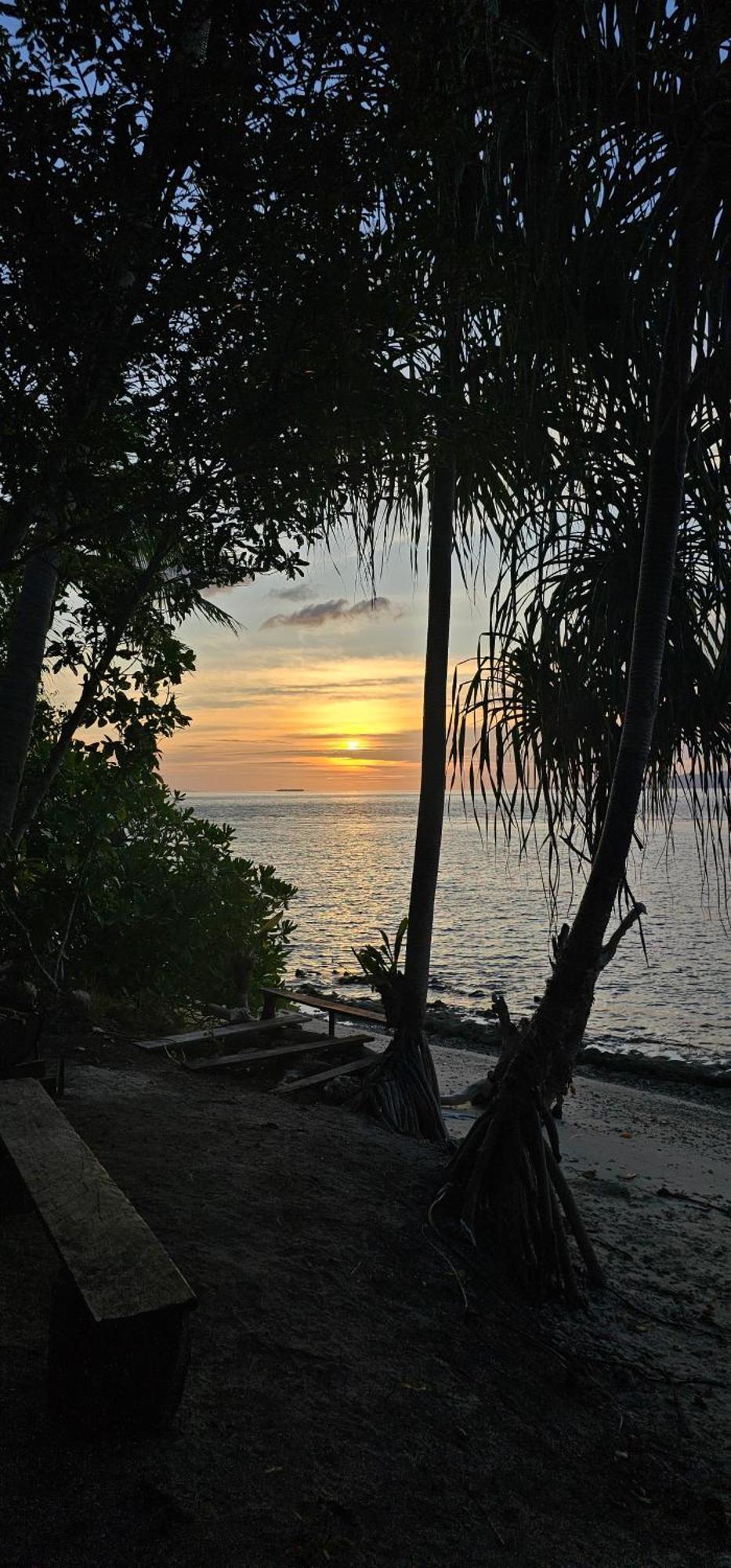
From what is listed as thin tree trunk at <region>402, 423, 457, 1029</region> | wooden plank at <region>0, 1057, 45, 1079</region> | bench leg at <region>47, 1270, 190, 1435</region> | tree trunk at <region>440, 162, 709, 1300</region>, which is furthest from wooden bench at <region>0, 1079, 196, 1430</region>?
thin tree trunk at <region>402, 423, 457, 1029</region>

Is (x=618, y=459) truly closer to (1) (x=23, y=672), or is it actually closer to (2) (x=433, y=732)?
(2) (x=433, y=732)

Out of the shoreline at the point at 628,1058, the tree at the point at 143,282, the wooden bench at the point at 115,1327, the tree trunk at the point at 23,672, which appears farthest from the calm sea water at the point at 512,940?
the wooden bench at the point at 115,1327

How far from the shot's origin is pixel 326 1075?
8.75 metres

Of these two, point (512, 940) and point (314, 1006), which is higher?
point (314, 1006)

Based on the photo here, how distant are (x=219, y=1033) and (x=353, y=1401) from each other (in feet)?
18.4

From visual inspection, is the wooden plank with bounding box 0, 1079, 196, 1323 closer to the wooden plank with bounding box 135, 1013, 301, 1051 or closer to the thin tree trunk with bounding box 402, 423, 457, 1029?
the wooden plank with bounding box 135, 1013, 301, 1051

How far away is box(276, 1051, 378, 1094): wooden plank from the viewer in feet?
27.3

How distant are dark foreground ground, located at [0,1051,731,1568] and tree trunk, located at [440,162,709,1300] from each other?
1.25 ft

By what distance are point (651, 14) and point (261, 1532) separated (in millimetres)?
6939

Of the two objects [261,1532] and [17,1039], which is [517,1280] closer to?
[261,1532]

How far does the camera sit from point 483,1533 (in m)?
3.15

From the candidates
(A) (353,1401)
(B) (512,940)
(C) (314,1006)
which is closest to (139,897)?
(C) (314,1006)

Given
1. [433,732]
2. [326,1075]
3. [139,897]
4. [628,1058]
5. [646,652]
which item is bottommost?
[628,1058]

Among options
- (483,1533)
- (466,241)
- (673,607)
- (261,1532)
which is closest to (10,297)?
(466,241)
